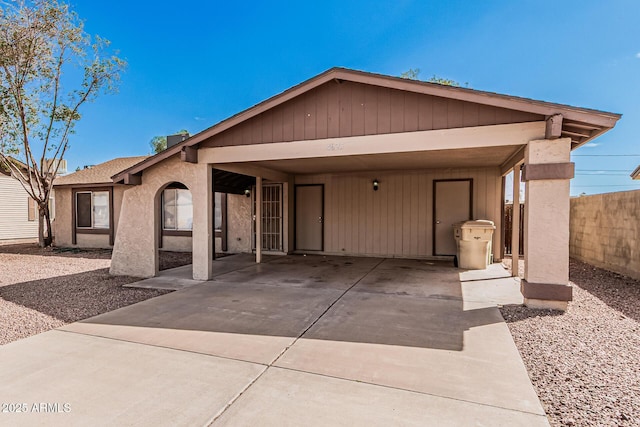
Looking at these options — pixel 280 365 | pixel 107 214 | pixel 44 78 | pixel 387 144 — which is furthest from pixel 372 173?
pixel 44 78

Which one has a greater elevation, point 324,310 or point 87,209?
point 87,209

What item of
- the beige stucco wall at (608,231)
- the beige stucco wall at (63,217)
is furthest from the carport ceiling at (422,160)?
the beige stucco wall at (63,217)

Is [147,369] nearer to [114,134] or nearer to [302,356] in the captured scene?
[302,356]

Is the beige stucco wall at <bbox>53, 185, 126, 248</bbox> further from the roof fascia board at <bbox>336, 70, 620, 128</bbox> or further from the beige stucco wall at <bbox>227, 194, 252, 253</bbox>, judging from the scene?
the roof fascia board at <bbox>336, 70, 620, 128</bbox>

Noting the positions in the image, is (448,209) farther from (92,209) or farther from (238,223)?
(92,209)

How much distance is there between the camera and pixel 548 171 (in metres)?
4.72

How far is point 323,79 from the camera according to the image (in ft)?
→ 18.8

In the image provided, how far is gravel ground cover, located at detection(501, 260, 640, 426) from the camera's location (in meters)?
2.38

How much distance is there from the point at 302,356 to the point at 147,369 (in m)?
1.43

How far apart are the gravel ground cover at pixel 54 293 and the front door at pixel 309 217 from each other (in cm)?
528

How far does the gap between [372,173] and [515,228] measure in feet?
14.1

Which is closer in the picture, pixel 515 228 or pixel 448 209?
pixel 515 228

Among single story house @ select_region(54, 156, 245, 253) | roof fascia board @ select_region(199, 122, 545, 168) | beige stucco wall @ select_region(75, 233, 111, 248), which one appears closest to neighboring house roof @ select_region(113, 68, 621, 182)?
roof fascia board @ select_region(199, 122, 545, 168)

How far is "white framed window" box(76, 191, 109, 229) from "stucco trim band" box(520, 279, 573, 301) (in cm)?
1390
